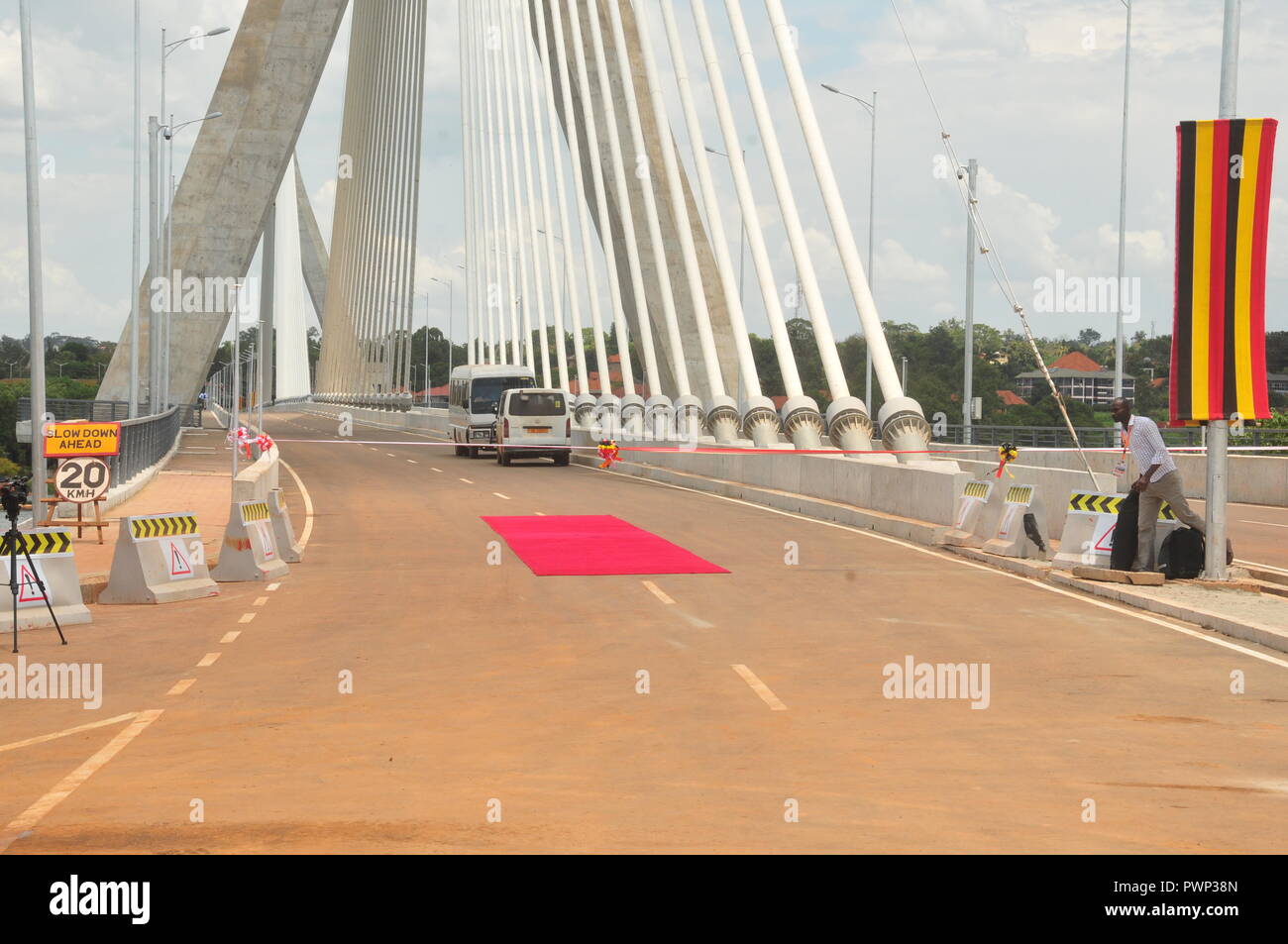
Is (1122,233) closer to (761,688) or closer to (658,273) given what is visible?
(658,273)

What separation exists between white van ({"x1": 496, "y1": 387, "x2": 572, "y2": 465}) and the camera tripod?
30.7 metres

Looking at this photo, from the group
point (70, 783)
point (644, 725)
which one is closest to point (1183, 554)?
point (644, 725)

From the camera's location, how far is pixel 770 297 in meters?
30.8

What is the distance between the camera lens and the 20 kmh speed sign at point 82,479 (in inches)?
887

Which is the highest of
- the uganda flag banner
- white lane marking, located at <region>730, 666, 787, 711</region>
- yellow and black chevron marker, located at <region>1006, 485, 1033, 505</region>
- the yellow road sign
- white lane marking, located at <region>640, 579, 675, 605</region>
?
the uganda flag banner

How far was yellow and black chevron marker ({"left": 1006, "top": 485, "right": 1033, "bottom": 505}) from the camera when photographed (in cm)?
1934

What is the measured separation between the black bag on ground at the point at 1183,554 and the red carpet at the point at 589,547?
4.82 m

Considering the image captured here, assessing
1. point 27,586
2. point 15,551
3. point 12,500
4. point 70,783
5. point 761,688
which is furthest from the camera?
point 27,586

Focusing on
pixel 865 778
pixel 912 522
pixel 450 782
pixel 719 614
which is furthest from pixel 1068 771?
pixel 912 522

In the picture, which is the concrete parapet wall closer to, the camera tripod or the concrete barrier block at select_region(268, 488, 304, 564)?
the concrete barrier block at select_region(268, 488, 304, 564)

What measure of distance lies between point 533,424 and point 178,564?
28795 mm

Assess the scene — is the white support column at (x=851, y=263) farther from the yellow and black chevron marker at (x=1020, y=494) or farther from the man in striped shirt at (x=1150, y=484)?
the man in striped shirt at (x=1150, y=484)

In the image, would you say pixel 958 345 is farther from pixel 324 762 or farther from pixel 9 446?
pixel 324 762

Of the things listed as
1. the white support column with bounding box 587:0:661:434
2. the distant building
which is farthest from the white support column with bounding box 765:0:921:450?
the distant building
